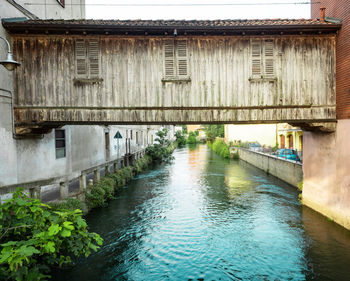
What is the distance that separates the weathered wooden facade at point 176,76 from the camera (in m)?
8.57

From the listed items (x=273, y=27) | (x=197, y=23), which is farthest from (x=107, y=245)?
(x=273, y=27)

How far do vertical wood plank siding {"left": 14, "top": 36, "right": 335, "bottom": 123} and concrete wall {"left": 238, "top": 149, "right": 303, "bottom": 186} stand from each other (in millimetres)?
6743

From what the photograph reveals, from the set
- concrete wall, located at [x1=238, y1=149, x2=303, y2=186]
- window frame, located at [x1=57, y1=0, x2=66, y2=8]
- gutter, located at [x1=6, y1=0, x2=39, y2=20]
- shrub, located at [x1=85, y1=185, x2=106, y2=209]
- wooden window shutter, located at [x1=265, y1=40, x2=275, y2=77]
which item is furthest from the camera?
concrete wall, located at [x1=238, y1=149, x2=303, y2=186]

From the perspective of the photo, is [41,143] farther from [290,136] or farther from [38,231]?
[290,136]

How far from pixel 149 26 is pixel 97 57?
2182 millimetres

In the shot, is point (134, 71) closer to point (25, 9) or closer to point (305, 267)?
point (25, 9)

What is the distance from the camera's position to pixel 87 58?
873cm

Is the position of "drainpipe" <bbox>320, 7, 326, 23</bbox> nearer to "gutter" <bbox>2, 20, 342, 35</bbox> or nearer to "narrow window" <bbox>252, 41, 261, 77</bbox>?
"gutter" <bbox>2, 20, 342, 35</bbox>

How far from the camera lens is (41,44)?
28.1 feet

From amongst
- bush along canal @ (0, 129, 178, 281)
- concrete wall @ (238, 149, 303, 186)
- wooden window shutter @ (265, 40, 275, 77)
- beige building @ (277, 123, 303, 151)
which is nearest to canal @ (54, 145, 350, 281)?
concrete wall @ (238, 149, 303, 186)

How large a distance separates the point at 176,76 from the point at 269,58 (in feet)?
11.3

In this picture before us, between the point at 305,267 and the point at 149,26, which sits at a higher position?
the point at 149,26

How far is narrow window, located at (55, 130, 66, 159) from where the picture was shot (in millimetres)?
11930

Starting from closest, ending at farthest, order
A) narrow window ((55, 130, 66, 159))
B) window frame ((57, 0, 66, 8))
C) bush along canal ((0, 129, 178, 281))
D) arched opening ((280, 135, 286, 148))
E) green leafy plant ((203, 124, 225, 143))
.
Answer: bush along canal ((0, 129, 178, 281)), narrow window ((55, 130, 66, 159)), window frame ((57, 0, 66, 8)), arched opening ((280, 135, 286, 148)), green leafy plant ((203, 124, 225, 143))
